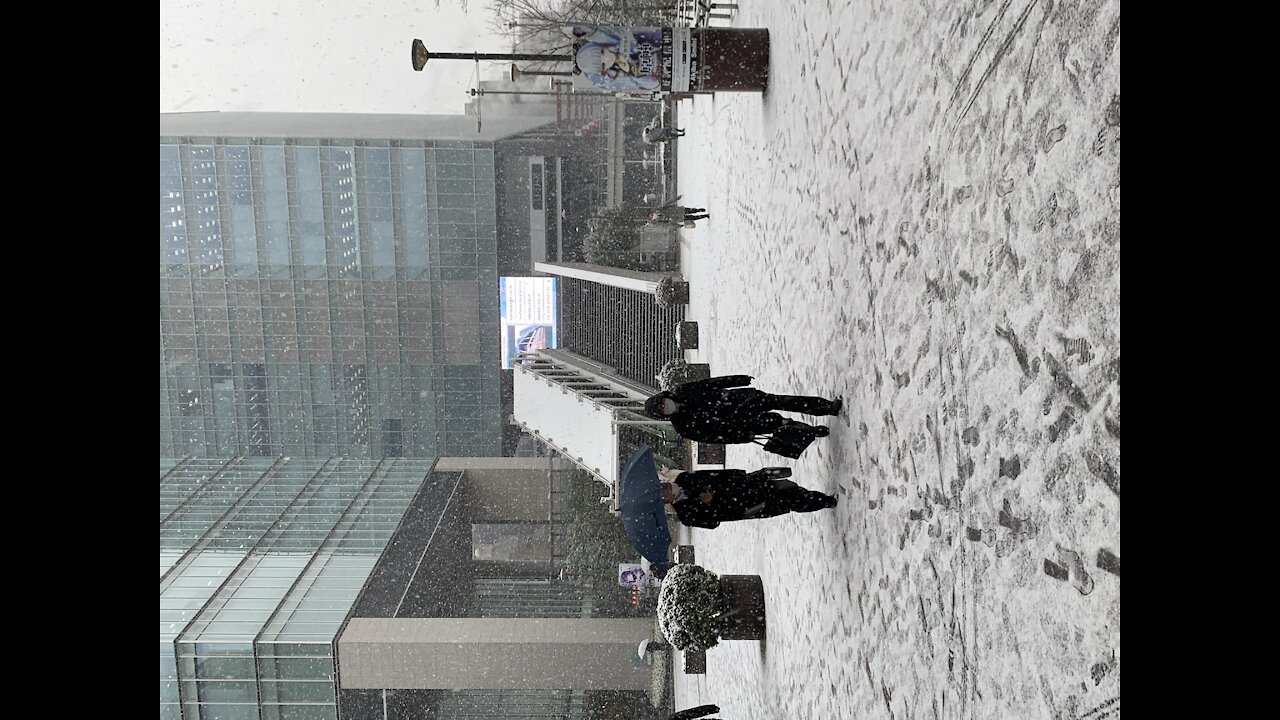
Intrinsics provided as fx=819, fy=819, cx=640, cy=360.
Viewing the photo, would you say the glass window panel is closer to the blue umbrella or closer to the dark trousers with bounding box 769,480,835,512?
the blue umbrella

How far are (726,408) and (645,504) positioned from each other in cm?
99

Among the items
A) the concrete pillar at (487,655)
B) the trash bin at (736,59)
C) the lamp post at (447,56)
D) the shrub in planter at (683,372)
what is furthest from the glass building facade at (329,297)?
the trash bin at (736,59)

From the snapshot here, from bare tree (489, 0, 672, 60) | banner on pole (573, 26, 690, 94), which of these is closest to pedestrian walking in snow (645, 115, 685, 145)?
bare tree (489, 0, 672, 60)

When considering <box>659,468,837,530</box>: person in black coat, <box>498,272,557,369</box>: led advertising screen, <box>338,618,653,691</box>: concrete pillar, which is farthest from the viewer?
<box>498,272,557,369</box>: led advertising screen

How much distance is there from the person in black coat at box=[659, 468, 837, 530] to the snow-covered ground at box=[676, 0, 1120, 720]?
34 centimetres

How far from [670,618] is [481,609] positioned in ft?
75.2

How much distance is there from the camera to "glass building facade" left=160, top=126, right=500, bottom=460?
3522 cm

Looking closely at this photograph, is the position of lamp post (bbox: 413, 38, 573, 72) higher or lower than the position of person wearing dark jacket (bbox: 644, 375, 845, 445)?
higher

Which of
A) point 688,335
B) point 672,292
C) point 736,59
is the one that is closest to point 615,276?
point 672,292

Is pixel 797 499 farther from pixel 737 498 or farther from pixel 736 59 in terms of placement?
pixel 736 59

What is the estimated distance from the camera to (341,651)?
18.7m

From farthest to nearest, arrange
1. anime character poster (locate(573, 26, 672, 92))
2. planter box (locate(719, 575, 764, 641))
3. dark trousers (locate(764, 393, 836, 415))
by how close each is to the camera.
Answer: planter box (locate(719, 575, 764, 641))
anime character poster (locate(573, 26, 672, 92))
dark trousers (locate(764, 393, 836, 415))
